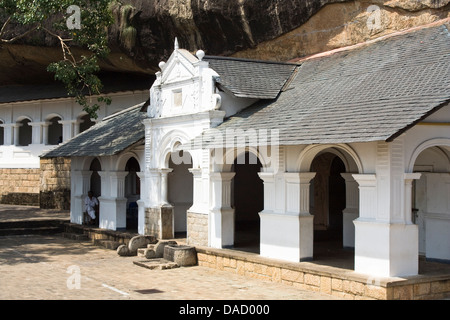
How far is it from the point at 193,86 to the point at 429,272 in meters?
7.40

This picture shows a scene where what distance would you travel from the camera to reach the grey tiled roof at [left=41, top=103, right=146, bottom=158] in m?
18.5

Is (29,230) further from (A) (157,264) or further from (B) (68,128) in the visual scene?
(A) (157,264)

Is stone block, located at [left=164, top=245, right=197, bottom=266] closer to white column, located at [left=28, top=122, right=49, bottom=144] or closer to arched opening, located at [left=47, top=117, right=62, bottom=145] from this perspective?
white column, located at [left=28, top=122, right=49, bottom=144]

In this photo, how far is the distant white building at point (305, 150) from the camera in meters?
11.1

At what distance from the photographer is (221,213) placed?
15.1m

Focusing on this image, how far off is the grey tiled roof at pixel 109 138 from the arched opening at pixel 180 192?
1.47 meters

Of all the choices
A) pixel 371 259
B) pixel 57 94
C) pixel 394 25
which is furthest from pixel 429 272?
pixel 57 94

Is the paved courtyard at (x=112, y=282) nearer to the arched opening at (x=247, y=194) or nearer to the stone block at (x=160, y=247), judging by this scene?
the stone block at (x=160, y=247)

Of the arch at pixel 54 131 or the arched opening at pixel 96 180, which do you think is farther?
the arch at pixel 54 131

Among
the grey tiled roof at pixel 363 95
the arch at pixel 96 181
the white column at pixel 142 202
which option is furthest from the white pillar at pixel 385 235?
the arch at pixel 96 181

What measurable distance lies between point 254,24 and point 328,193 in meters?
6.46

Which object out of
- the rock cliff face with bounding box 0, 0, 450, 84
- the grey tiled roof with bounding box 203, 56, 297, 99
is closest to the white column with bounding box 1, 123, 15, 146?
the rock cliff face with bounding box 0, 0, 450, 84

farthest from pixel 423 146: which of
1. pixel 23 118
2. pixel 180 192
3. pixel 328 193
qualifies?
pixel 23 118

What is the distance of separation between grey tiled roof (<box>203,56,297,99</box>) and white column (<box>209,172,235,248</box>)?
2022mm
